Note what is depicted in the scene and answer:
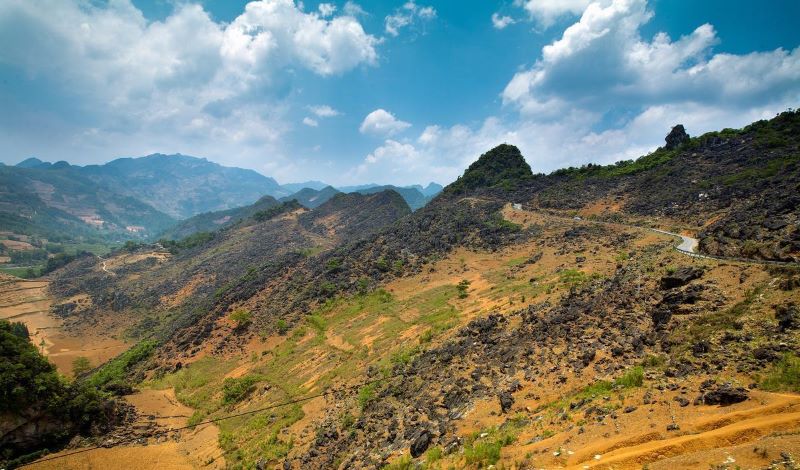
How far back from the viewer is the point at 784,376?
1095 cm

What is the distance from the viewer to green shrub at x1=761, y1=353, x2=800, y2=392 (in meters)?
10.6

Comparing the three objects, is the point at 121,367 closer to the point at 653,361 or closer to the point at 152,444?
the point at 152,444

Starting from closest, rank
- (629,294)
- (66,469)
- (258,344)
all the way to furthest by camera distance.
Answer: (629,294) < (66,469) < (258,344)

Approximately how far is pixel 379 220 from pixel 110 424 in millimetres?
99044

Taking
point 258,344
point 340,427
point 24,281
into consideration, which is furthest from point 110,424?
point 24,281

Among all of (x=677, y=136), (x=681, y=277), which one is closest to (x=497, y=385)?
(x=681, y=277)

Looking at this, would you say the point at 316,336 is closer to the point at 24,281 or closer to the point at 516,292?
the point at 516,292

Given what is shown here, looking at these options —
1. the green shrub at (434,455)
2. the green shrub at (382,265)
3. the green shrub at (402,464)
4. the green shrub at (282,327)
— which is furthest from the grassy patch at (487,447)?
the green shrub at (382,265)

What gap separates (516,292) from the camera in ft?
109

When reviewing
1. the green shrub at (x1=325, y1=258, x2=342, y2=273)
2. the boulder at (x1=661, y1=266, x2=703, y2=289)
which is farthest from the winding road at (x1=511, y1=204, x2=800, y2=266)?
the green shrub at (x1=325, y1=258, x2=342, y2=273)

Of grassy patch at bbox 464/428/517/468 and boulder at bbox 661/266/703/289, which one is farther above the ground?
boulder at bbox 661/266/703/289

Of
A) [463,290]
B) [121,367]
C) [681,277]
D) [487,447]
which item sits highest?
[681,277]

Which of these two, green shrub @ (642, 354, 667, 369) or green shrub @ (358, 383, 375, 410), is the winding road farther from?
green shrub @ (358, 383, 375, 410)

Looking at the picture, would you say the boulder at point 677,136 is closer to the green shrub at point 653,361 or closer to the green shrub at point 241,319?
the green shrub at point 653,361
